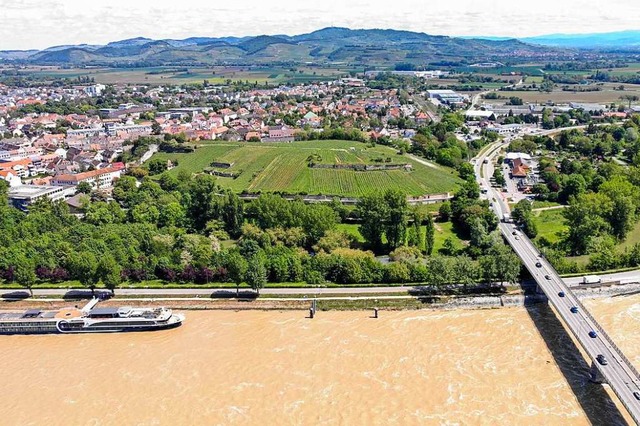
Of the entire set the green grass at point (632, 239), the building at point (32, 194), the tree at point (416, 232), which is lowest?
the green grass at point (632, 239)

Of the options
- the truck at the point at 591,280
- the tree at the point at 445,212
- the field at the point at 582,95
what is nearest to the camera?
the truck at the point at 591,280

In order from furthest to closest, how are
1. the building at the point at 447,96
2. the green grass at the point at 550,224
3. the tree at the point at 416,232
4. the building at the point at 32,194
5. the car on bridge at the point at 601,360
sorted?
1. the building at the point at 447,96
2. the building at the point at 32,194
3. the green grass at the point at 550,224
4. the tree at the point at 416,232
5. the car on bridge at the point at 601,360

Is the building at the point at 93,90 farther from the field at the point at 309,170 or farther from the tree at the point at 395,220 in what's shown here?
the tree at the point at 395,220

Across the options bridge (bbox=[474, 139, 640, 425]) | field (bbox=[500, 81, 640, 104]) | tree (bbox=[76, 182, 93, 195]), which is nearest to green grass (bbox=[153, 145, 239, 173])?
tree (bbox=[76, 182, 93, 195])

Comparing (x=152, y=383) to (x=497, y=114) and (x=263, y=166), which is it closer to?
(x=263, y=166)

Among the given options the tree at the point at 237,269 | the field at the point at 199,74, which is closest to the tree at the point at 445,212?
the tree at the point at 237,269

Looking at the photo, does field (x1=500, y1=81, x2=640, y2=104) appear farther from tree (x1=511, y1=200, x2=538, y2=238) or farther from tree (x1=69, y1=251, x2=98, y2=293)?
tree (x1=69, y1=251, x2=98, y2=293)

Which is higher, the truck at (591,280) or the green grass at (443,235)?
the truck at (591,280)
